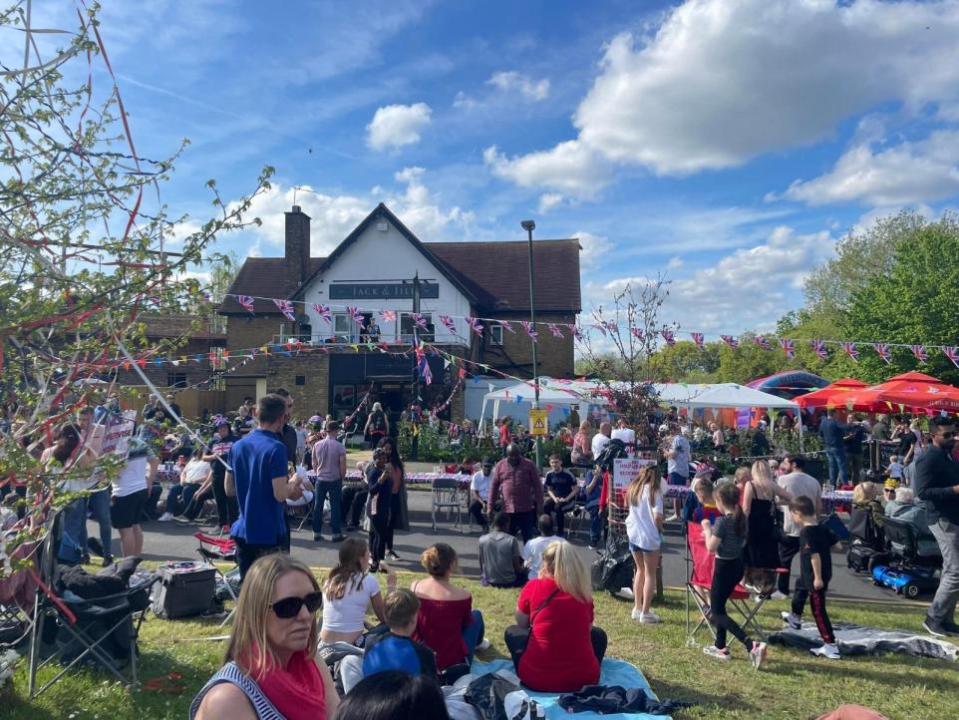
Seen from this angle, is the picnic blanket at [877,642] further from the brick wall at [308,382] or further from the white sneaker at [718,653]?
the brick wall at [308,382]

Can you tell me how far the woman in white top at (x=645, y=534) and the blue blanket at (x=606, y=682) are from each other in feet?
4.45

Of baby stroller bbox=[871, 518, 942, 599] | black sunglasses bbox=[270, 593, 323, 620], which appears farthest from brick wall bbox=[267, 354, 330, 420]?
black sunglasses bbox=[270, 593, 323, 620]

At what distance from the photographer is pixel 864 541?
29.8 ft

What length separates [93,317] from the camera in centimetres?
353

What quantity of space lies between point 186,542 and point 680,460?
807 centimetres

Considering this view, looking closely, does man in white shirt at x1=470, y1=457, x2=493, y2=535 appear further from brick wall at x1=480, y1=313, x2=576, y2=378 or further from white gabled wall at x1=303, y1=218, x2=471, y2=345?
brick wall at x1=480, y1=313, x2=576, y2=378

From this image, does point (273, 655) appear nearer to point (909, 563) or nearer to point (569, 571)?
point (569, 571)

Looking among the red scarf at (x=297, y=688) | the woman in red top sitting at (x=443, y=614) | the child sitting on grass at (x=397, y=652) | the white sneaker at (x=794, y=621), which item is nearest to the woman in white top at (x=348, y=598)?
the woman in red top sitting at (x=443, y=614)

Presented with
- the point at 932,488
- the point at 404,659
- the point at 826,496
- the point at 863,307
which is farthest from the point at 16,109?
the point at 863,307

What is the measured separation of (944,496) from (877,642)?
1.43 metres

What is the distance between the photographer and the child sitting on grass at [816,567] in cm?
594

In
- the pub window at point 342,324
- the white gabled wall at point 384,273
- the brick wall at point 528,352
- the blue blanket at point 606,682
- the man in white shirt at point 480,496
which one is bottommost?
the blue blanket at point 606,682

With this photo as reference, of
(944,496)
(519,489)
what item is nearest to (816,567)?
(944,496)

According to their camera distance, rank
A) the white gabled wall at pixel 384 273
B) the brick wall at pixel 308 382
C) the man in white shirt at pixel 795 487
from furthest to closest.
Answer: the white gabled wall at pixel 384 273
the brick wall at pixel 308 382
the man in white shirt at pixel 795 487
